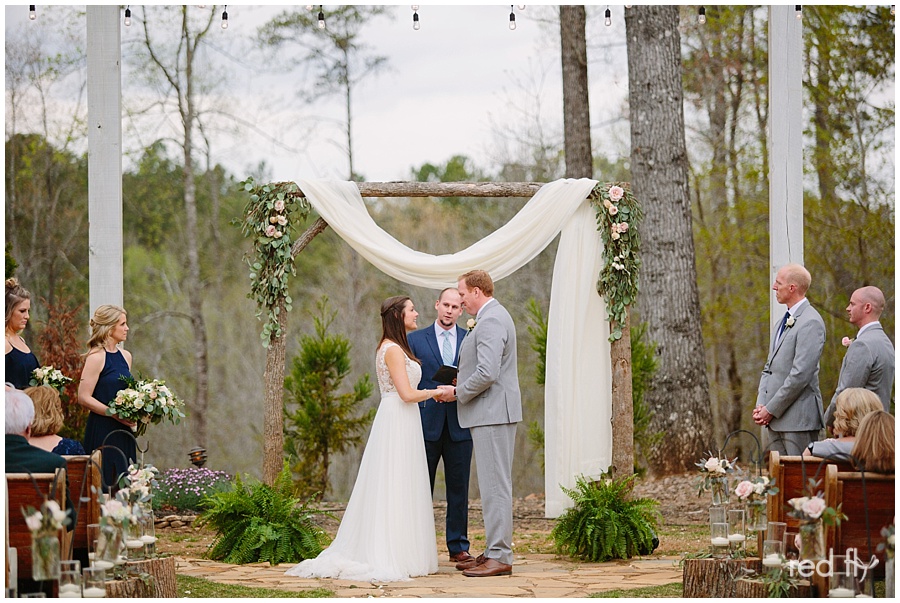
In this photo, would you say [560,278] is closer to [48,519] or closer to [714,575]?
[714,575]

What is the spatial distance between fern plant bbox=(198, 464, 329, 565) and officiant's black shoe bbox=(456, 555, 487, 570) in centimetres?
96

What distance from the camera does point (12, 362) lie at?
A: 5.50 m

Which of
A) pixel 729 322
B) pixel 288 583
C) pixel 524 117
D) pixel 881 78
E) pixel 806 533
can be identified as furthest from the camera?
pixel 524 117

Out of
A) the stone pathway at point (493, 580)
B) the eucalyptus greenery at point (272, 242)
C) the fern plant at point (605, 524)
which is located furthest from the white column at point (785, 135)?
the eucalyptus greenery at point (272, 242)

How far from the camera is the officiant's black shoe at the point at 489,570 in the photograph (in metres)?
5.41

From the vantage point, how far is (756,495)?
4.45 m

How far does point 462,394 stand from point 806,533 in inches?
79.5

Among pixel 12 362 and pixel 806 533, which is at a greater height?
pixel 12 362

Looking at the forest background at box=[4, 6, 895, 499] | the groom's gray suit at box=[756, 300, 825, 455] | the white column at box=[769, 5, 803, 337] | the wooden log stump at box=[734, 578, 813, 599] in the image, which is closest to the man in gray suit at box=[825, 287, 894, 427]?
the groom's gray suit at box=[756, 300, 825, 455]

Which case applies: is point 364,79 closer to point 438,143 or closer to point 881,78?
point 438,143

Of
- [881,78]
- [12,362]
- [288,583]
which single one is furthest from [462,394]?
[881,78]

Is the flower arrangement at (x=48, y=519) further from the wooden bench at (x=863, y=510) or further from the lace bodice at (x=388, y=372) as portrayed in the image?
the wooden bench at (x=863, y=510)

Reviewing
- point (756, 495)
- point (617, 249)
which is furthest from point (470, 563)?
point (617, 249)

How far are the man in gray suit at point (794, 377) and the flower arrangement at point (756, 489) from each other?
0.99 metres
